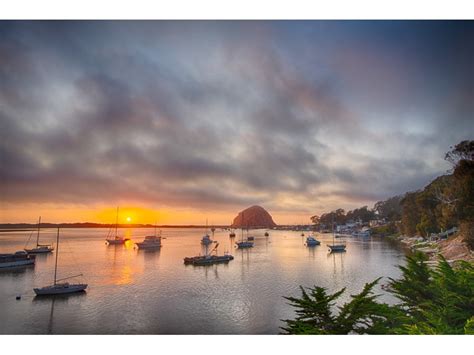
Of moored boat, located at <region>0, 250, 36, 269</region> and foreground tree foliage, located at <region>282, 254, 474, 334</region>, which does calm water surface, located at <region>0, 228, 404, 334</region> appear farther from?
foreground tree foliage, located at <region>282, 254, 474, 334</region>

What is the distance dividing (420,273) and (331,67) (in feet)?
11.3

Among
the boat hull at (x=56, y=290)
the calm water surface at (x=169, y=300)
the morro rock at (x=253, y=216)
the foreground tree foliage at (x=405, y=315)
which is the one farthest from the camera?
the morro rock at (x=253, y=216)

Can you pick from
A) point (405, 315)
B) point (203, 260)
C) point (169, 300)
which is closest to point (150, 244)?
point (203, 260)

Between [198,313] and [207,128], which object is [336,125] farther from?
[198,313]

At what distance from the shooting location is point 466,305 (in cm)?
329

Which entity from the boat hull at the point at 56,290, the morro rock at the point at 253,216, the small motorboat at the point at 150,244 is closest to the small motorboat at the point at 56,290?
the boat hull at the point at 56,290

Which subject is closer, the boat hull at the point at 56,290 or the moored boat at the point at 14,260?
the boat hull at the point at 56,290

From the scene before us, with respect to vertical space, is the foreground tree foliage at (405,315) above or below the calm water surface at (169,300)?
above

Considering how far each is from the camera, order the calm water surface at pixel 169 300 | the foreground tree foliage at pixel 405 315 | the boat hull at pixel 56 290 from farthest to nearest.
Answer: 1. the boat hull at pixel 56 290
2. the calm water surface at pixel 169 300
3. the foreground tree foliage at pixel 405 315
